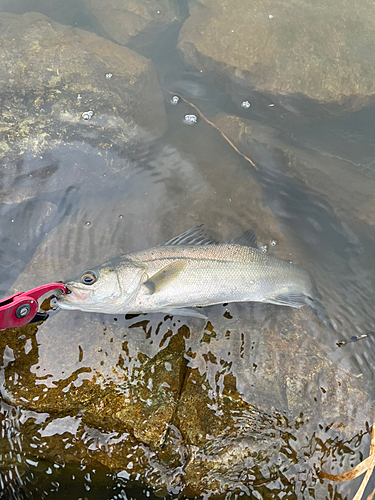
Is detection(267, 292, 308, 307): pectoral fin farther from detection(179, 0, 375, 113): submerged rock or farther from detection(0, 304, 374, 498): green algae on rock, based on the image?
detection(179, 0, 375, 113): submerged rock

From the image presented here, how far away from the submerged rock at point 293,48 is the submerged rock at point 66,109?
1444mm

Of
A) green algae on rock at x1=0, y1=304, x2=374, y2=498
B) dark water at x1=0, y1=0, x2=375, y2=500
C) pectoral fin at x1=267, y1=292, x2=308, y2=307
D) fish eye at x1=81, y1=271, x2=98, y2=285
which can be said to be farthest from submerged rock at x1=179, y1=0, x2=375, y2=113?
fish eye at x1=81, y1=271, x2=98, y2=285

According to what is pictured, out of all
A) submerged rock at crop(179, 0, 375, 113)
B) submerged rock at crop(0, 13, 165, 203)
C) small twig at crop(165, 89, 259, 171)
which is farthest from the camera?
submerged rock at crop(179, 0, 375, 113)

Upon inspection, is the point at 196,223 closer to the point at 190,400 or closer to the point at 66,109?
the point at 190,400

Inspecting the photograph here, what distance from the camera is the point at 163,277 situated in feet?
11.7

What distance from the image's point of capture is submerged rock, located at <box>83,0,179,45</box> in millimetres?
6852

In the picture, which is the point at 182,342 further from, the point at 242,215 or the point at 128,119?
the point at 128,119

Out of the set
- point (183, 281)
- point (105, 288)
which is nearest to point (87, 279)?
point (105, 288)

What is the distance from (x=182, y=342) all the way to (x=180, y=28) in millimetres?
6453

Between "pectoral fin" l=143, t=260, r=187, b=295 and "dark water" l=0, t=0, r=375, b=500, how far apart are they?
0.50 m

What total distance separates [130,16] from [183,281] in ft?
20.9

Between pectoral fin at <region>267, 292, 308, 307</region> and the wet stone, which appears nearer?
the wet stone

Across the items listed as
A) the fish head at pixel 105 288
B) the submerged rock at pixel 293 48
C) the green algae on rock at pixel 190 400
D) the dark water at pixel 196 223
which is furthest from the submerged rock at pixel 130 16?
the green algae on rock at pixel 190 400

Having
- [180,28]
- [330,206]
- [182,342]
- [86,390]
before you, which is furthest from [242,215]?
[180,28]
